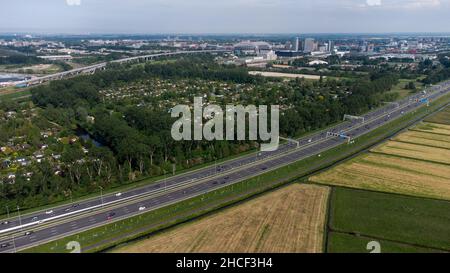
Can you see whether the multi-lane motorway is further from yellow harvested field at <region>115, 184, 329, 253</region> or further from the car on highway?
yellow harvested field at <region>115, 184, 329, 253</region>

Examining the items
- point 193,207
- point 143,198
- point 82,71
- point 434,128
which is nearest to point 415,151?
point 434,128

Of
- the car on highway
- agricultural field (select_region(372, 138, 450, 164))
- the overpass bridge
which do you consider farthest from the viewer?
the overpass bridge

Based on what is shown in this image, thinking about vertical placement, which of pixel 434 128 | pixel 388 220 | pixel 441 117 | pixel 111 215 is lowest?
pixel 388 220

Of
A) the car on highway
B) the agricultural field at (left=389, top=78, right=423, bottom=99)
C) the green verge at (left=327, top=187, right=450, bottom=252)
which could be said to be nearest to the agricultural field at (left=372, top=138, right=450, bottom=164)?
the green verge at (left=327, top=187, right=450, bottom=252)

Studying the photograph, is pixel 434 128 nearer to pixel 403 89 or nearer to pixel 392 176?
pixel 392 176

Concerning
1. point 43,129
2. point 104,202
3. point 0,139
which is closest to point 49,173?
point 104,202
